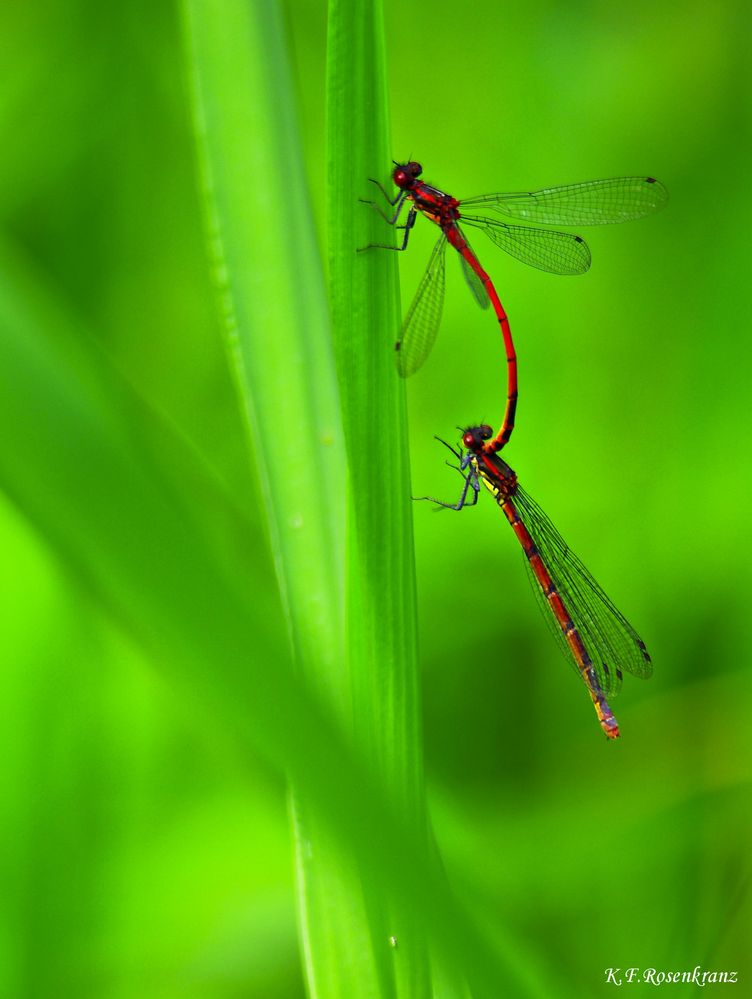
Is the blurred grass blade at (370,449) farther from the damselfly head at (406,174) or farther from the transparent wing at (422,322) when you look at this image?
the damselfly head at (406,174)

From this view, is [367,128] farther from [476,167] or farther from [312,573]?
[476,167]

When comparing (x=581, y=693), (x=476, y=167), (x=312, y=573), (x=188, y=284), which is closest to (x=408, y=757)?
(x=312, y=573)

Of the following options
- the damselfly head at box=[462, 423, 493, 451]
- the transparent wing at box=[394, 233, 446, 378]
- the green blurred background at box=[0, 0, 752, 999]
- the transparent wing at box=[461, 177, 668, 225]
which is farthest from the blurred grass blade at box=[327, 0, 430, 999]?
the transparent wing at box=[461, 177, 668, 225]

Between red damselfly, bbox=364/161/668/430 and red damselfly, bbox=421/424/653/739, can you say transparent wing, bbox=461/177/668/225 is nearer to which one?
red damselfly, bbox=364/161/668/430

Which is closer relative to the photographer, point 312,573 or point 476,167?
point 312,573

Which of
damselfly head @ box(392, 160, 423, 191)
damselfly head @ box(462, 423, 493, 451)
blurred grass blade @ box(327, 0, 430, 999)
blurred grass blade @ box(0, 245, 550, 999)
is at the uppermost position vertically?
damselfly head @ box(392, 160, 423, 191)

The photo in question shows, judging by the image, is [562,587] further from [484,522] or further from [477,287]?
[477,287]
